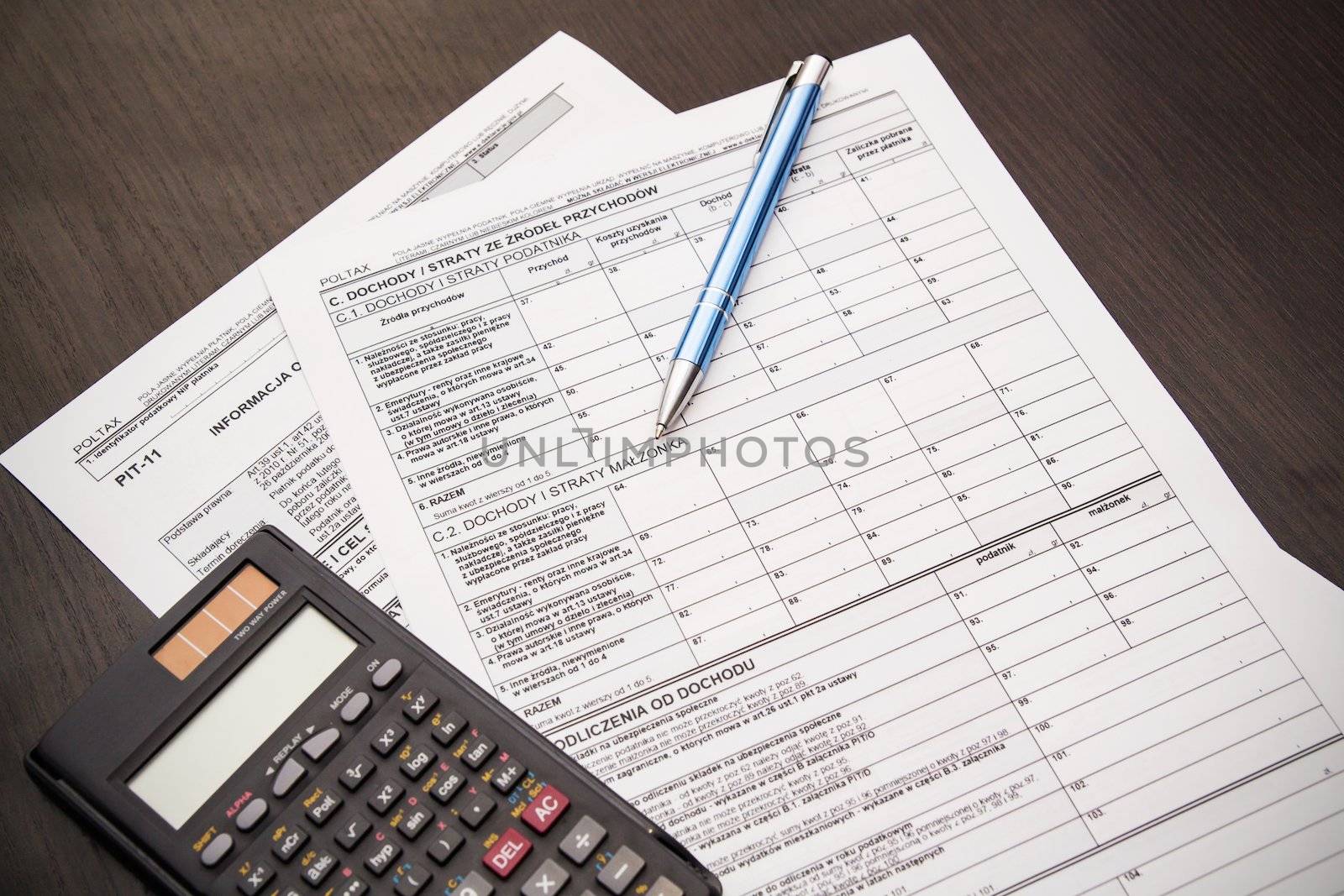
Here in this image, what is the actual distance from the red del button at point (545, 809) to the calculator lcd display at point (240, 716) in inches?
3.9

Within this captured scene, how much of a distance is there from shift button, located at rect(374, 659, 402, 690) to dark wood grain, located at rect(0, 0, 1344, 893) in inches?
4.6

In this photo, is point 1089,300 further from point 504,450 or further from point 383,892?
point 383,892

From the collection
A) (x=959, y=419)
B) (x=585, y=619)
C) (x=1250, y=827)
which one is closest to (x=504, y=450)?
(x=585, y=619)

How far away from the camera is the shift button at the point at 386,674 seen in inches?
15.5

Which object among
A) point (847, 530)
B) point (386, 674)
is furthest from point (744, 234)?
point (386, 674)

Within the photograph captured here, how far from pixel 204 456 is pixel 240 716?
0.13 meters

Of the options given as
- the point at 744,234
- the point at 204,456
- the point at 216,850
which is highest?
the point at 744,234

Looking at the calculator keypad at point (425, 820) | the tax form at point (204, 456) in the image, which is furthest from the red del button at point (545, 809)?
the tax form at point (204, 456)

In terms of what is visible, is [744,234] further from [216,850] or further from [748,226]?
[216,850]

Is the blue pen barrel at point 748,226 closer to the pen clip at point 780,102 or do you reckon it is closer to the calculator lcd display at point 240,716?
the pen clip at point 780,102

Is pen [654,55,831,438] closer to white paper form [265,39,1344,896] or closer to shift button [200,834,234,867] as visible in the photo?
white paper form [265,39,1344,896]

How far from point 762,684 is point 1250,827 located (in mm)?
190

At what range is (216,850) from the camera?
1.19ft

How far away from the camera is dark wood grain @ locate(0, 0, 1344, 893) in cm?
45
